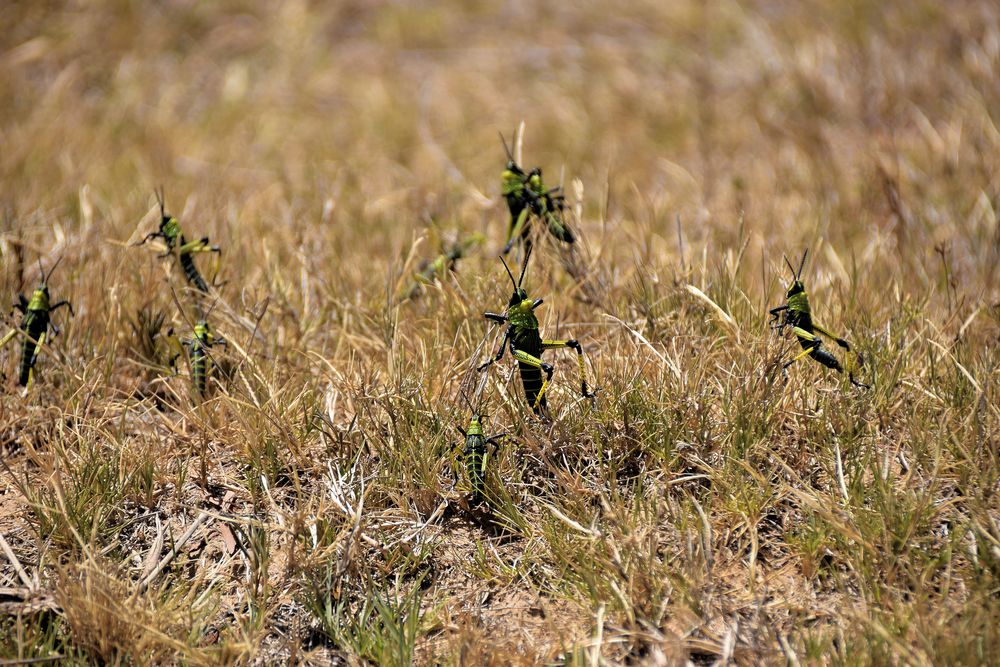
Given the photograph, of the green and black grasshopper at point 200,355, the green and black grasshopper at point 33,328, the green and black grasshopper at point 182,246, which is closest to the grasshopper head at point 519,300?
the green and black grasshopper at point 200,355

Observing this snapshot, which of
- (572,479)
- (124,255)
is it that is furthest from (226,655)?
(124,255)

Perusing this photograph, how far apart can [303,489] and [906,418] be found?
179 centimetres

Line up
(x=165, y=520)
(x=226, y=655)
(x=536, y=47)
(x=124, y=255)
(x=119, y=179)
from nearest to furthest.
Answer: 1. (x=226, y=655)
2. (x=165, y=520)
3. (x=124, y=255)
4. (x=119, y=179)
5. (x=536, y=47)

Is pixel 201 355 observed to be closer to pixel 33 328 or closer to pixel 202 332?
pixel 202 332

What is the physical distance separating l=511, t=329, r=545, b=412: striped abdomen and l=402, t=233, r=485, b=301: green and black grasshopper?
73 cm

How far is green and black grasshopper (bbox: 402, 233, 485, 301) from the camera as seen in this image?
3.13 m

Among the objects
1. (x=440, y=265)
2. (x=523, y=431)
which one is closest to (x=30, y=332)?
(x=440, y=265)

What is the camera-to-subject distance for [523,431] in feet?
7.89

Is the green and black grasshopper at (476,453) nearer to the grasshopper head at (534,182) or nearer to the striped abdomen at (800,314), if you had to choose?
the striped abdomen at (800,314)

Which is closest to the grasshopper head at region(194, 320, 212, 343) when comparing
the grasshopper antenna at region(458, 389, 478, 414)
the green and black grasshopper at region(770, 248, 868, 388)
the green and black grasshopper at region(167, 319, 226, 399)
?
the green and black grasshopper at region(167, 319, 226, 399)

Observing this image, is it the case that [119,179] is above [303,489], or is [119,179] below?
above

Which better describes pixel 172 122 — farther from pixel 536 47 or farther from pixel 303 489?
pixel 303 489

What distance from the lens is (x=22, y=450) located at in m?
2.74

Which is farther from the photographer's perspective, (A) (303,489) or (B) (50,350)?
(B) (50,350)
